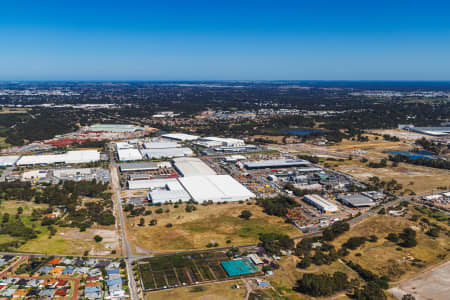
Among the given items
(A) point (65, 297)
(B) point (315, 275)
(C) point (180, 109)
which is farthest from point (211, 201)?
(C) point (180, 109)

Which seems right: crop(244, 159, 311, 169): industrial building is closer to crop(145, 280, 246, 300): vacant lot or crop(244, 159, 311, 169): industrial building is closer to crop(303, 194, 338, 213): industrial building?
crop(303, 194, 338, 213): industrial building

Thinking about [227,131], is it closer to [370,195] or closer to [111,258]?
[370,195]

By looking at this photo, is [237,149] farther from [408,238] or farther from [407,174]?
[408,238]

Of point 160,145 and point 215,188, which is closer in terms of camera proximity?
point 215,188

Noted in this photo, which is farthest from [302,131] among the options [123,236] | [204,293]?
[204,293]

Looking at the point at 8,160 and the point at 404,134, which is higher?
the point at 404,134

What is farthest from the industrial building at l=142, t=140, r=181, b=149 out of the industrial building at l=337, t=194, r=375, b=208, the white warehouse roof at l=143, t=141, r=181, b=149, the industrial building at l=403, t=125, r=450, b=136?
the industrial building at l=403, t=125, r=450, b=136
